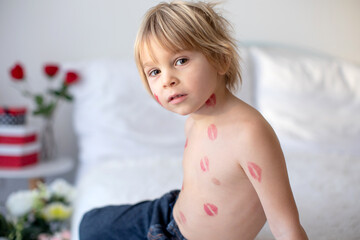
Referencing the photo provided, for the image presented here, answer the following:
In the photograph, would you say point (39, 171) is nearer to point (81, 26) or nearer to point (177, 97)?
point (81, 26)

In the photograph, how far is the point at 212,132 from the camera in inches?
30.8

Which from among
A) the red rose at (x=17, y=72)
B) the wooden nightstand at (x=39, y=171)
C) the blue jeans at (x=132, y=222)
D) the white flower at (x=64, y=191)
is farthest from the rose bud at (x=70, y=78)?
the blue jeans at (x=132, y=222)

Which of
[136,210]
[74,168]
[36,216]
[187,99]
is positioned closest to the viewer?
[187,99]

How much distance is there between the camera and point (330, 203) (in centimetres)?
120

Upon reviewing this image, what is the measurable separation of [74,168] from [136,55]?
1.81 metres

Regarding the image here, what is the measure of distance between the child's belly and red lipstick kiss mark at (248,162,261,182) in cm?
6

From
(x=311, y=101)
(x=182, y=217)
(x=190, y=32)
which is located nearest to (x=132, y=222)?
(x=182, y=217)

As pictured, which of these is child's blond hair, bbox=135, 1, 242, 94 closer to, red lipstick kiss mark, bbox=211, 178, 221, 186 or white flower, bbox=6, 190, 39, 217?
red lipstick kiss mark, bbox=211, 178, 221, 186

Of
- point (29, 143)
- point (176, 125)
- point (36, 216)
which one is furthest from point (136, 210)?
point (29, 143)

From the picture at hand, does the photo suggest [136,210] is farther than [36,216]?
No

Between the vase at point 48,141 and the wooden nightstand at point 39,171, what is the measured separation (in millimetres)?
124

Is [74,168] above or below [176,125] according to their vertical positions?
below

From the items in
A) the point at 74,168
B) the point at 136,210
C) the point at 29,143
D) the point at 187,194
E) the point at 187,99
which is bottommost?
the point at 74,168

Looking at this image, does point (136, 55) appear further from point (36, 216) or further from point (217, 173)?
point (36, 216)
